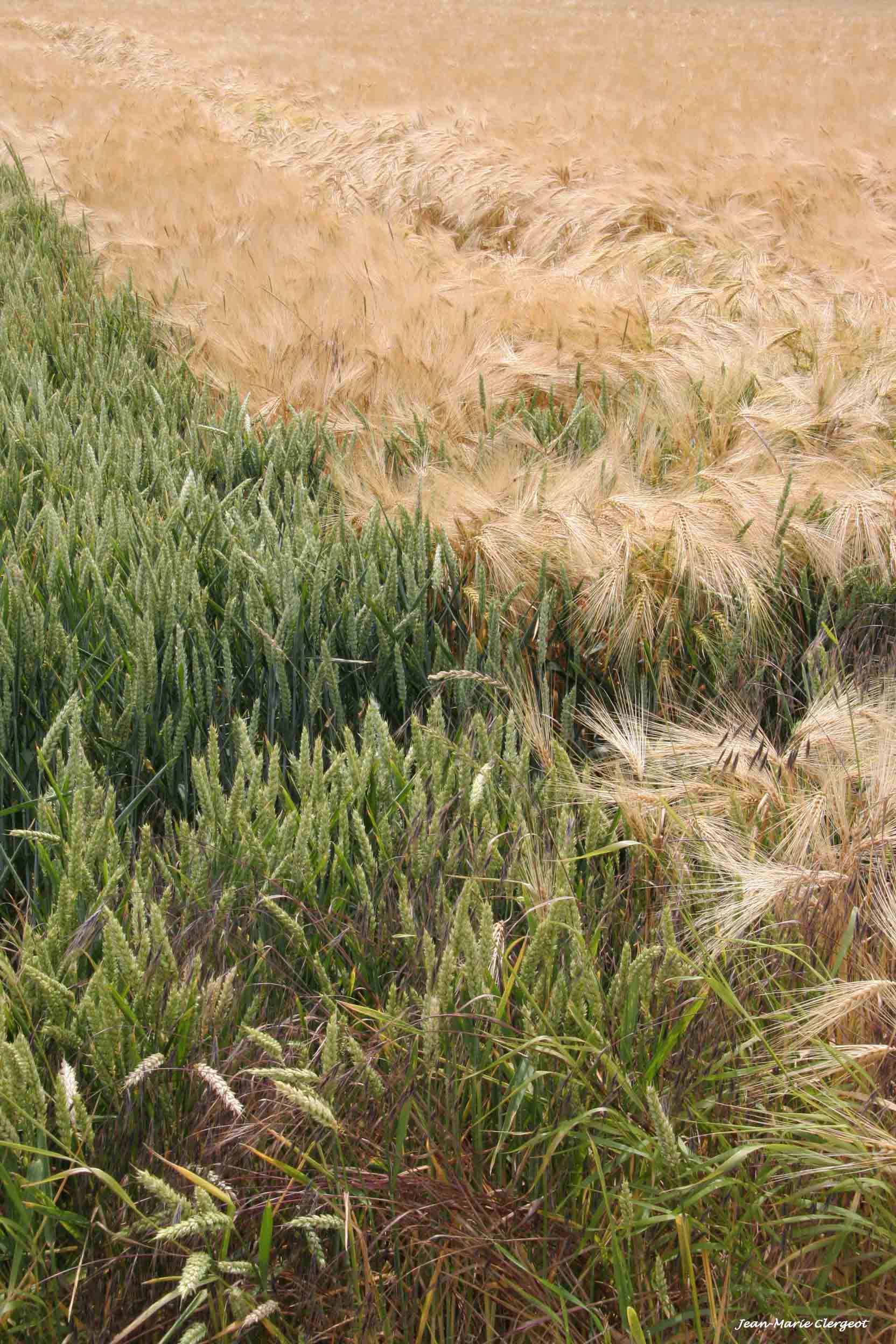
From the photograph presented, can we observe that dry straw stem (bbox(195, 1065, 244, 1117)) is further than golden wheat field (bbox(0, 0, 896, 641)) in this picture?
No

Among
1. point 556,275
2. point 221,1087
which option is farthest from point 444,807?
point 556,275

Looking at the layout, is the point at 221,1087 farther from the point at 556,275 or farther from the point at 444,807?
the point at 556,275

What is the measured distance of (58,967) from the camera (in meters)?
1.06

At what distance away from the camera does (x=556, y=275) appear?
15.9 ft

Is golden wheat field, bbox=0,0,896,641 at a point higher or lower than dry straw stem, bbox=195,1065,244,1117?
higher

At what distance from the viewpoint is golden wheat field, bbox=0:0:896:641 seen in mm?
2117

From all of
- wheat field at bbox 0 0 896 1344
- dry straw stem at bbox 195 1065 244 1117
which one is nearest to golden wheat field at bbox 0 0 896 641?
wheat field at bbox 0 0 896 1344

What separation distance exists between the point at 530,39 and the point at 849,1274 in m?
25.5

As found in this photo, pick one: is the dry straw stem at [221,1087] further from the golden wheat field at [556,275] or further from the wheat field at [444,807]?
the golden wheat field at [556,275]

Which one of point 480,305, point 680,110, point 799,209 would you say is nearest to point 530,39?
point 680,110

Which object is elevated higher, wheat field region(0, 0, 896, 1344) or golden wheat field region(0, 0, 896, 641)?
golden wheat field region(0, 0, 896, 641)

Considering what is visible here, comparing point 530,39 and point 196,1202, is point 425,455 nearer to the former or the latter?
point 196,1202

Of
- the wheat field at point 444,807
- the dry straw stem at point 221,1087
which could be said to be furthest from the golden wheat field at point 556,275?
the dry straw stem at point 221,1087

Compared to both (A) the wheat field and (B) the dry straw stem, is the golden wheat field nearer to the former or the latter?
(A) the wheat field
